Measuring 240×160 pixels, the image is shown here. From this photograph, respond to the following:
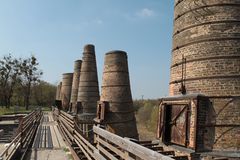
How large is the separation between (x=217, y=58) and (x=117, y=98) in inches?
291

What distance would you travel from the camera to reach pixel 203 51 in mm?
8719

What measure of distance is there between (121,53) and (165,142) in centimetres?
701

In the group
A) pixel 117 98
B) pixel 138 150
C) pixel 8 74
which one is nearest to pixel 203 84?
pixel 138 150

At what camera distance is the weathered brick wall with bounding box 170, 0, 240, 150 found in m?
8.14

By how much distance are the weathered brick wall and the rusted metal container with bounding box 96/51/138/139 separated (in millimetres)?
6130

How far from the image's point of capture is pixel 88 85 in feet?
66.7

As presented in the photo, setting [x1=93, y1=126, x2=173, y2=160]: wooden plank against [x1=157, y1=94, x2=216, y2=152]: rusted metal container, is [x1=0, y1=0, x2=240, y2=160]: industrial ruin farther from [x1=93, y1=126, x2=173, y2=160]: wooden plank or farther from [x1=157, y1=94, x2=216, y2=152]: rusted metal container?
[x1=93, y1=126, x2=173, y2=160]: wooden plank

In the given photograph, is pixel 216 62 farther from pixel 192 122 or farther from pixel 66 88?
pixel 66 88

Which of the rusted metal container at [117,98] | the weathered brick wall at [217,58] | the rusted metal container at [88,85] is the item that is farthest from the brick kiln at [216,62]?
the rusted metal container at [88,85]

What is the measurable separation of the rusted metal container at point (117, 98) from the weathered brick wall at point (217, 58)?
20.1 ft

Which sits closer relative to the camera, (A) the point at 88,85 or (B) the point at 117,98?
(B) the point at 117,98

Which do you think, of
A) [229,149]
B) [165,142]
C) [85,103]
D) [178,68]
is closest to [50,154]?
[165,142]

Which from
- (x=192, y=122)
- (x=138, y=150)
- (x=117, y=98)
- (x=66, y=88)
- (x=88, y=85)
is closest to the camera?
(x=138, y=150)

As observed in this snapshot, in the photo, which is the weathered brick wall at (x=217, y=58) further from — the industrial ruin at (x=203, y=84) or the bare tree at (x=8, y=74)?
the bare tree at (x=8, y=74)
